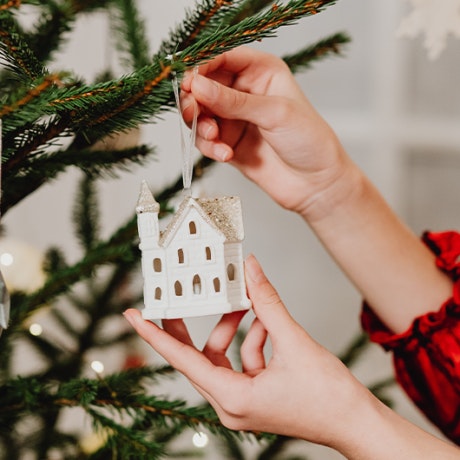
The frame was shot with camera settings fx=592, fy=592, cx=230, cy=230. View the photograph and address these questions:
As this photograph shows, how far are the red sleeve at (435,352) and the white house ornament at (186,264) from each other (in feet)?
1.37

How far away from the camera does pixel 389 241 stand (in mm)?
953

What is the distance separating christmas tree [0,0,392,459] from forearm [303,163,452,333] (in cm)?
19

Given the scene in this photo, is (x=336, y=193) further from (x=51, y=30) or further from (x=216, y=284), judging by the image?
(x=51, y=30)

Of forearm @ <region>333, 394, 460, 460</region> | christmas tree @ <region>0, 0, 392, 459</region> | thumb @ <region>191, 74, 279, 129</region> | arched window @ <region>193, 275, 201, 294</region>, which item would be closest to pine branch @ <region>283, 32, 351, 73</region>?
christmas tree @ <region>0, 0, 392, 459</region>

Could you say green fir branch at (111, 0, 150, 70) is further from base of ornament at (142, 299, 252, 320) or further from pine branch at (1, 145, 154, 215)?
base of ornament at (142, 299, 252, 320)

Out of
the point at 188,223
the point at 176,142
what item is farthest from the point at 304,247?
the point at 188,223

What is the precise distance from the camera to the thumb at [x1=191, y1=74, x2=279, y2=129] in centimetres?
63

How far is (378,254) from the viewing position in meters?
0.95

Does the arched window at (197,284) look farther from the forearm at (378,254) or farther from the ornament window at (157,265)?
the forearm at (378,254)

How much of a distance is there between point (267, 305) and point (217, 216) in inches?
4.5

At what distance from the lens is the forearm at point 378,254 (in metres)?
0.92

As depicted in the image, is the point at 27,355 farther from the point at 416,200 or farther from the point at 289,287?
the point at 416,200

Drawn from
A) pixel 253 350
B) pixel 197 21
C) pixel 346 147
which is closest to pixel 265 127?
pixel 197 21

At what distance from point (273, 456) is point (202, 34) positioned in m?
0.73
